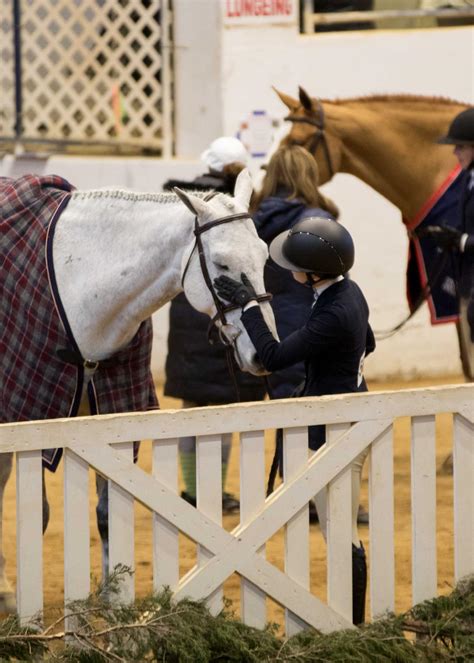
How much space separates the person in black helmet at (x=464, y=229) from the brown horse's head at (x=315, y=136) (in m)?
0.77

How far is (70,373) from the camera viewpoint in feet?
14.2

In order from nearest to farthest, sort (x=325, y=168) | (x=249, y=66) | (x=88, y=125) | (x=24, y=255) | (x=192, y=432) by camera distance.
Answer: (x=192, y=432) < (x=24, y=255) < (x=325, y=168) < (x=249, y=66) < (x=88, y=125)

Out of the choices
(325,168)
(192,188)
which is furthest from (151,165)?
(192,188)

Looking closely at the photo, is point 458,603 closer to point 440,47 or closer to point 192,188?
point 192,188

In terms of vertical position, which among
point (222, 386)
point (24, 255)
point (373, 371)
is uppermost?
point (24, 255)

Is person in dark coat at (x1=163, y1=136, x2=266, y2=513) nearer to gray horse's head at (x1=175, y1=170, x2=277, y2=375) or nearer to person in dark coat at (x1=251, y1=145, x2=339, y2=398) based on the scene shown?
person in dark coat at (x1=251, y1=145, x2=339, y2=398)

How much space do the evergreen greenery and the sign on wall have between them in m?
6.20

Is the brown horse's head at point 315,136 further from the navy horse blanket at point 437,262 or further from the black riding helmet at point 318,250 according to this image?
the black riding helmet at point 318,250

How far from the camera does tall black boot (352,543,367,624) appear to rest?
13.2ft

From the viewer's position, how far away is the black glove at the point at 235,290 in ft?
13.4

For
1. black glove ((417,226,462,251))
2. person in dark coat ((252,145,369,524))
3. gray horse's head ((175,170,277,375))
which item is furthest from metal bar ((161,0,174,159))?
gray horse's head ((175,170,277,375))

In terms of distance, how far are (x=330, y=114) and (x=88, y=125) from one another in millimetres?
3629

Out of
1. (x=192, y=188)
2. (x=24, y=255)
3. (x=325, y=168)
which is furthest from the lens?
(x=325, y=168)

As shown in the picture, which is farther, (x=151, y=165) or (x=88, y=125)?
(x=88, y=125)
